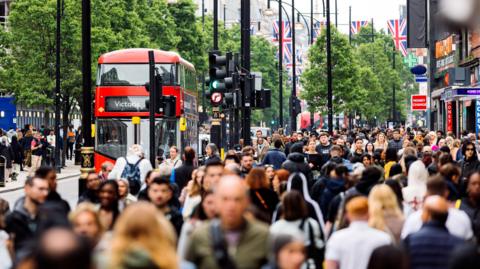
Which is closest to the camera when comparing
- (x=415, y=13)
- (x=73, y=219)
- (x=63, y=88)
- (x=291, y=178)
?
(x=73, y=219)

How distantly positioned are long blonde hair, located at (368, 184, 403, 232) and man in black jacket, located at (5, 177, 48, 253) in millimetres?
2728

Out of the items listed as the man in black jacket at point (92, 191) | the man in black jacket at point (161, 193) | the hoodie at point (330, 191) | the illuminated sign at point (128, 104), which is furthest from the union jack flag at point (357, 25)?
the man in black jacket at point (161, 193)

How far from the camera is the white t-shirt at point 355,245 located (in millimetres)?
9812

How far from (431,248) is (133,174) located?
32.9ft

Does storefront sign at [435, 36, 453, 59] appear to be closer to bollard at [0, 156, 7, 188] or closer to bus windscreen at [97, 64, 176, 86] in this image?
bollard at [0, 156, 7, 188]

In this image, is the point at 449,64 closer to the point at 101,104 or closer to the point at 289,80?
the point at 101,104

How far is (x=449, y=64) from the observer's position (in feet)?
231

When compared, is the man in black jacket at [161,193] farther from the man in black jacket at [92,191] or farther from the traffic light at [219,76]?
the traffic light at [219,76]

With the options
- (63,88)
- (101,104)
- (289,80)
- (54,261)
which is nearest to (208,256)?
(54,261)

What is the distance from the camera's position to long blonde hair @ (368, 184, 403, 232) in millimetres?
11133

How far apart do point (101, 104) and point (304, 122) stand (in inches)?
3103

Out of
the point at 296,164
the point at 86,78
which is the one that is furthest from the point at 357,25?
the point at 296,164

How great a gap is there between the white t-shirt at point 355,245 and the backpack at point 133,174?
9.04m

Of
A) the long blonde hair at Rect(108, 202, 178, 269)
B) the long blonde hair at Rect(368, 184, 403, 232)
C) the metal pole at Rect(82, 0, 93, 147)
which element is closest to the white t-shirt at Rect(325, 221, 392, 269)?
Answer: the long blonde hair at Rect(368, 184, 403, 232)
